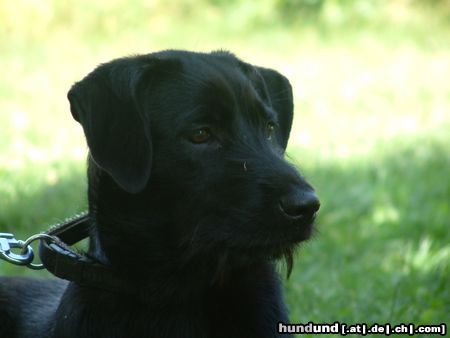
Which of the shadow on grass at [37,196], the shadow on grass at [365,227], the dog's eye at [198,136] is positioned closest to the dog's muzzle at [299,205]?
the dog's eye at [198,136]

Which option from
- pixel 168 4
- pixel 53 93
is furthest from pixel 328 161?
pixel 168 4

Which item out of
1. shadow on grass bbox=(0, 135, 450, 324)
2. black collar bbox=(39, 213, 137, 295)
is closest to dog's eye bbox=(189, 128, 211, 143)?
black collar bbox=(39, 213, 137, 295)

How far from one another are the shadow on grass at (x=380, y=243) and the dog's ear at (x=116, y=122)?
1.93 meters

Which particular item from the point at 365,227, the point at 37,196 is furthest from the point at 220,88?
the point at 37,196

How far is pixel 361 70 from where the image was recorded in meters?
14.5

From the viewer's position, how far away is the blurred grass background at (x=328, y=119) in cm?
605

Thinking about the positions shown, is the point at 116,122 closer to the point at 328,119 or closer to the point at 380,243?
the point at 380,243

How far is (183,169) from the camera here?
357cm

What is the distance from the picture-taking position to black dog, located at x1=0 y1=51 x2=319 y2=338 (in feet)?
11.4

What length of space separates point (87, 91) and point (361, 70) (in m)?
11.3

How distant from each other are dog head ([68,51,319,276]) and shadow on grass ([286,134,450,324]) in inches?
67.1

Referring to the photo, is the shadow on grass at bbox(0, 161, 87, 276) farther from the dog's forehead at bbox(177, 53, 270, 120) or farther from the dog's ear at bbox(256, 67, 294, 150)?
the dog's forehead at bbox(177, 53, 270, 120)

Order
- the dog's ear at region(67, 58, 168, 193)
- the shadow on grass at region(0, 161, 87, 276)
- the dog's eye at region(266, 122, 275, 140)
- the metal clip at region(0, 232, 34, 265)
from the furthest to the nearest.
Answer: the shadow on grass at region(0, 161, 87, 276) → the dog's eye at region(266, 122, 275, 140) → the metal clip at region(0, 232, 34, 265) → the dog's ear at region(67, 58, 168, 193)

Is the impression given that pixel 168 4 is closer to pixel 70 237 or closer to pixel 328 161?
pixel 328 161
